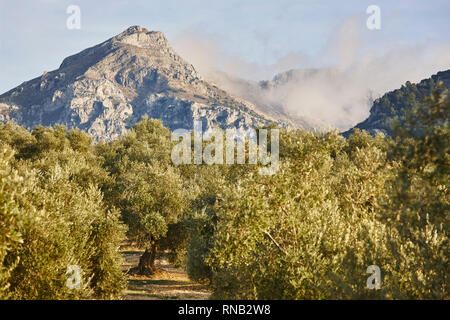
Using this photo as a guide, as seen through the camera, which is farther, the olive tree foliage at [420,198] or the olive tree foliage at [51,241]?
the olive tree foliage at [51,241]

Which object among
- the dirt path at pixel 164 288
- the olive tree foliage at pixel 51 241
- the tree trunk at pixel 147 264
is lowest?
the dirt path at pixel 164 288

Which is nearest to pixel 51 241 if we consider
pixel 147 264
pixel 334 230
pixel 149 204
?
pixel 334 230

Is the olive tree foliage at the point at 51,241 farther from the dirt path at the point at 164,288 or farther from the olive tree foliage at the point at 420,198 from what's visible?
the olive tree foliage at the point at 420,198

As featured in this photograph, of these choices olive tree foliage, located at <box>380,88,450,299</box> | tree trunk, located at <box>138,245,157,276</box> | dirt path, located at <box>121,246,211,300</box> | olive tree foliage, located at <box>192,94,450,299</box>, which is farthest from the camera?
tree trunk, located at <box>138,245,157,276</box>

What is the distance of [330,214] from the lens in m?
20.1

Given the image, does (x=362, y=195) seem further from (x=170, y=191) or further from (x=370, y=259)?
(x=170, y=191)

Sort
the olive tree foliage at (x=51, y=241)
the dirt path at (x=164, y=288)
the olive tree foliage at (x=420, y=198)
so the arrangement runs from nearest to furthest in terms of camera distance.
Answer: the olive tree foliage at (x=420, y=198)
the olive tree foliage at (x=51, y=241)
the dirt path at (x=164, y=288)

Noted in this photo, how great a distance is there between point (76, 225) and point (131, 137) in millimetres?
59289

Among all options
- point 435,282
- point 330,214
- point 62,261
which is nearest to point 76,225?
point 62,261

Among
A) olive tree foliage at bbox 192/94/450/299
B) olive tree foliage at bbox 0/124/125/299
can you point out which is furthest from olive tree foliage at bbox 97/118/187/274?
olive tree foliage at bbox 192/94/450/299

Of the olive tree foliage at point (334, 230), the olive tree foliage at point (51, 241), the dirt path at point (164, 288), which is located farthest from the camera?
the dirt path at point (164, 288)

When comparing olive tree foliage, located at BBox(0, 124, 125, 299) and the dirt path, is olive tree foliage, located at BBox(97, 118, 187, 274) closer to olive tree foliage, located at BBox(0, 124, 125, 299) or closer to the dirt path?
the dirt path

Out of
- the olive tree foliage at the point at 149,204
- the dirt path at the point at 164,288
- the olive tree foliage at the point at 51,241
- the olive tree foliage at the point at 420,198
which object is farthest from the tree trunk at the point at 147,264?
the olive tree foliage at the point at 420,198

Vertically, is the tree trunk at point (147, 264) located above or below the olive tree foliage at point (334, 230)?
below
